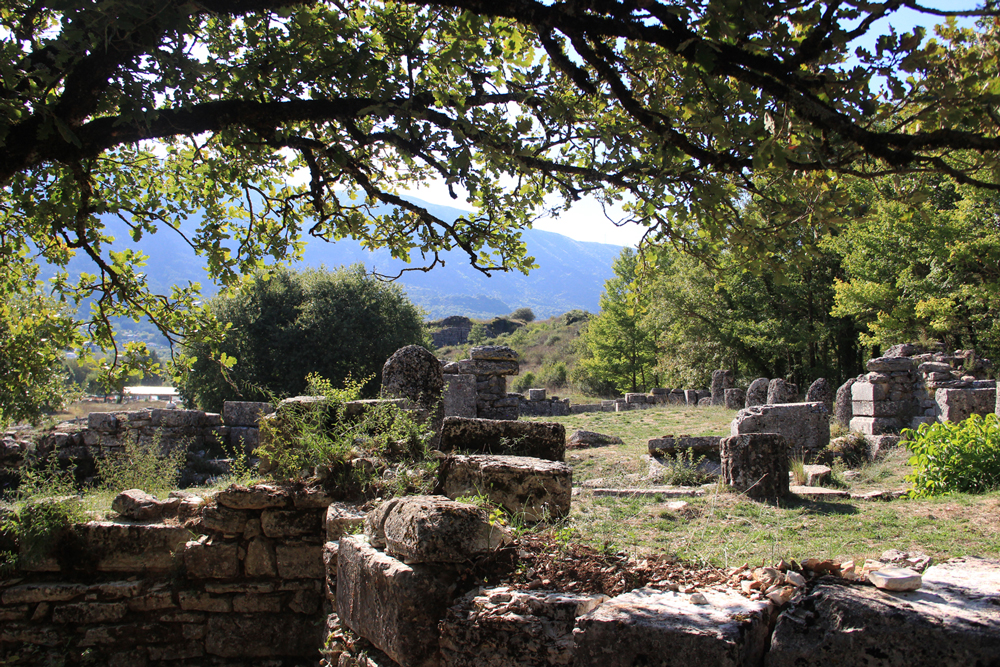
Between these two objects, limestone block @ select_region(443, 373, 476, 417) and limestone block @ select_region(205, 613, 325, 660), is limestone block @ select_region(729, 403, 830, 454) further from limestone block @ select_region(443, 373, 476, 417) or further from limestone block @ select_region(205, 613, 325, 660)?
limestone block @ select_region(205, 613, 325, 660)

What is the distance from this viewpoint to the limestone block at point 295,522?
525 cm

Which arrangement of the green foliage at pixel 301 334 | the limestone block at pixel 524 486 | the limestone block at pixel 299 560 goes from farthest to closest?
the green foliage at pixel 301 334 → the limestone block at pixel 299 560 → the limestone block at pixel 524 486

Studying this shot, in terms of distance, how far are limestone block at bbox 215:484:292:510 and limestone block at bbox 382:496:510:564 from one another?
93.8 inches

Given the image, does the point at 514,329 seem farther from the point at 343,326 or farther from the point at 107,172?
the point at 107,172

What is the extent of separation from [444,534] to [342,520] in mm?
1618

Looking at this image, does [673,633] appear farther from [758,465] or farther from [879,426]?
[879,426]

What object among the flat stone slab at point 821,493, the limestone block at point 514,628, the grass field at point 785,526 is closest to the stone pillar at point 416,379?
the grass field at point 785,526

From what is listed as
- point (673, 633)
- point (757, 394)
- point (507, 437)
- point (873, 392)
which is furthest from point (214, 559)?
point (757, 394)

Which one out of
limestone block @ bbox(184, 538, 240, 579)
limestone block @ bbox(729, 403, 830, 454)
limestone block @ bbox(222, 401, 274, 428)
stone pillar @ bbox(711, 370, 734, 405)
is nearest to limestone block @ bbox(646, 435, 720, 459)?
limestone block @ bbox(729, 403, 830, 454)

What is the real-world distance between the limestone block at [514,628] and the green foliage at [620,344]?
3801 cm

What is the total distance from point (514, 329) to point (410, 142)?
88652 mm

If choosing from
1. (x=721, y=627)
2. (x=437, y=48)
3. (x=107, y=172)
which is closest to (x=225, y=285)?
(x=107, y=172)

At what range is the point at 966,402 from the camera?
13.8 m

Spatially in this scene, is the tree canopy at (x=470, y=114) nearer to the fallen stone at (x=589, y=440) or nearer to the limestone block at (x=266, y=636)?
the limestone block at (x=266, y=636)
